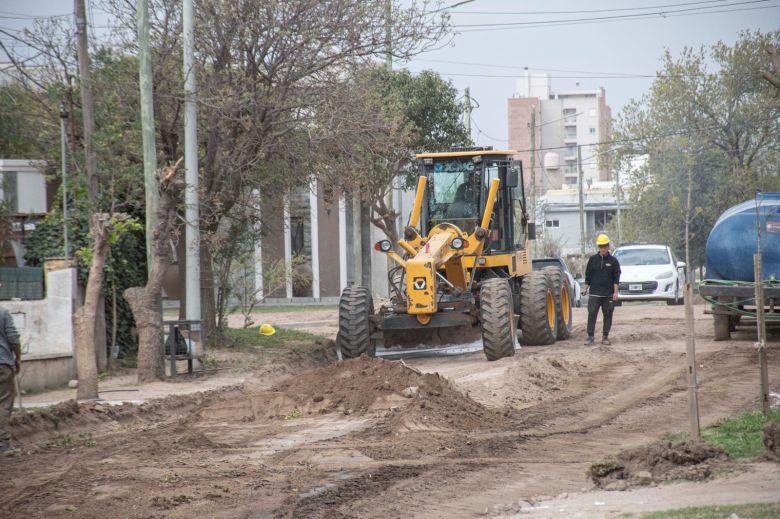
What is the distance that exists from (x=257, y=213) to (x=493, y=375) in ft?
28.1

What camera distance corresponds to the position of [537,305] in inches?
740

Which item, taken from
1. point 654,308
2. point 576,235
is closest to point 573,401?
point 654,308

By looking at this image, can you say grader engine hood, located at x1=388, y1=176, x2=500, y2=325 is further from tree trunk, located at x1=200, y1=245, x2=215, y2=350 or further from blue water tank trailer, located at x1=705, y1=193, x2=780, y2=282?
tree trunk, located at x1=200, y1=245, x2=215, y2=350

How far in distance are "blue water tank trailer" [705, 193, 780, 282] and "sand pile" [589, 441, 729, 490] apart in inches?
381

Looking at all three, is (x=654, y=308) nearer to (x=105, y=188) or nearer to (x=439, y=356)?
(x=439, y=356)

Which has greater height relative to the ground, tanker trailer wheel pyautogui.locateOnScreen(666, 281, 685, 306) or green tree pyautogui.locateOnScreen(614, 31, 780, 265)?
green tree pyautogui.locateOnScreen(614, 31, 780, 265)

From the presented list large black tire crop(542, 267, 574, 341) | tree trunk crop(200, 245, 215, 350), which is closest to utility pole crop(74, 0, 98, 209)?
tree trunk crop(200, 245, 215, 350)

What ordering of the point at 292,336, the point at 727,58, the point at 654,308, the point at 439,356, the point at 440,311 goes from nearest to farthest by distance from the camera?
the point at 440,311
the point at 439,356
the point at 292,336
the point at 654,308
the point at 727,58

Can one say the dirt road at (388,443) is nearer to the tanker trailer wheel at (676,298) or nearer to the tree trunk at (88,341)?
the tree trunk at (88,341)

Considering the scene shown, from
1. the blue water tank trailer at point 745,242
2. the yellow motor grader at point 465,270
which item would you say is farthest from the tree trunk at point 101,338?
the blue water tank trailer at point 745,242

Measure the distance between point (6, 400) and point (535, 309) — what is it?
34.8 feet

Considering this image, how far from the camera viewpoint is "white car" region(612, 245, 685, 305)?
29891 mm

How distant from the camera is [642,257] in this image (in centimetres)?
3086

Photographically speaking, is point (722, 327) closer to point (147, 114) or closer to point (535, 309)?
point (535, 309)
